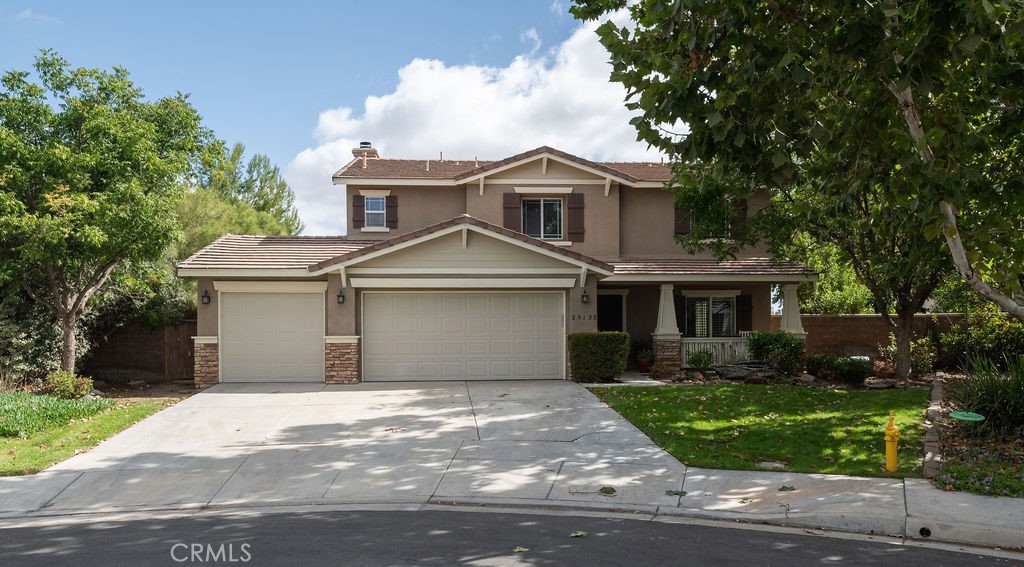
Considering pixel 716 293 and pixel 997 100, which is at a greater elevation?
pixel 997 100

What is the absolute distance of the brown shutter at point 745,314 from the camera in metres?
22.2

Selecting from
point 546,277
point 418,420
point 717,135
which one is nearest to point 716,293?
point 546,277

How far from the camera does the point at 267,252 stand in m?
18.6

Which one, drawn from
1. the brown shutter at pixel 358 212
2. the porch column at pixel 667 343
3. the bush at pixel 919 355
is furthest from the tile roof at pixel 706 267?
the brown shutter at pixel 358 212

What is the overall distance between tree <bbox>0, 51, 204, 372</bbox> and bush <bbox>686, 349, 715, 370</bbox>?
525 inches

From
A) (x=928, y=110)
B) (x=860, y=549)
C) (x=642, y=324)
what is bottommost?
(x=860, y=549)

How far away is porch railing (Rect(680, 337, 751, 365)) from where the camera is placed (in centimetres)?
2016

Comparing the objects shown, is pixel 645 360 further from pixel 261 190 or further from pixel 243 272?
pixel 261 190

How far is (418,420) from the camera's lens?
42.4 feet

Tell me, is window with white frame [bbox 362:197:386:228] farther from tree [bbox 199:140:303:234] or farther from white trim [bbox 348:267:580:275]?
tree [bbox 199:140:303:234]

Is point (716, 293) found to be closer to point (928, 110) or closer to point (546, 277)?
point (546, 277)

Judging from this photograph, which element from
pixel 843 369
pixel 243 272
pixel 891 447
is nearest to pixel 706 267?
pixel 843 369

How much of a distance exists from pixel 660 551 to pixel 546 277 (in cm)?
1133

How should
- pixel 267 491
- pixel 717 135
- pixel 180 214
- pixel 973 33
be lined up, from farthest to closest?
pixel 180 214 → pixel 267 491 → pixel 717 135 → pixel 973 33
